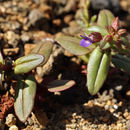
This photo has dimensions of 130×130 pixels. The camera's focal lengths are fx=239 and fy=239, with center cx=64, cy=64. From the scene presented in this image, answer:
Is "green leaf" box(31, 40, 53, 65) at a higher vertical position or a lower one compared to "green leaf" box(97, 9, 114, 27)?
lower

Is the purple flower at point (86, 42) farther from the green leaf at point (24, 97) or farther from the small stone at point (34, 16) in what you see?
the small stone at point (34, 16)

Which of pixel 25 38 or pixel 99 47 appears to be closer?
pixel 99 47

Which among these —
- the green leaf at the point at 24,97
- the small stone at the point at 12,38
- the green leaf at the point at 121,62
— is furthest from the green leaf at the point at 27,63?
the green leaf at the point at 121,62

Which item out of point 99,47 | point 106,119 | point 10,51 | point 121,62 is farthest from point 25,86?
point 121,62

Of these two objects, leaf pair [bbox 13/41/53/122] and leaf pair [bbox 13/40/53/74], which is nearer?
leaf pair [bbox 13/41/53/122]

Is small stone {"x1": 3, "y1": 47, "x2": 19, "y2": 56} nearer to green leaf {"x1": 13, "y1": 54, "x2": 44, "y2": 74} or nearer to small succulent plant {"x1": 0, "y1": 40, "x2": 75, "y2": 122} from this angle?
small succulent plant {"x1": 0, "y1": 40, "x2": 75, "y2": 122}

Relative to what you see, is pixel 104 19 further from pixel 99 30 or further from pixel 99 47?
pixel 99 47

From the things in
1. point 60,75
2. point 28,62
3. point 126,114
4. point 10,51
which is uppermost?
point 28,62

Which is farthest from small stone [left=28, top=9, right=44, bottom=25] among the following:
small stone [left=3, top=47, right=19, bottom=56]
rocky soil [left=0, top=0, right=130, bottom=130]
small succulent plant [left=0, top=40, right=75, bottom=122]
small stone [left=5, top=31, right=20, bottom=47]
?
small succulent plant [left=0, top=40, right=75, bottom=122]
